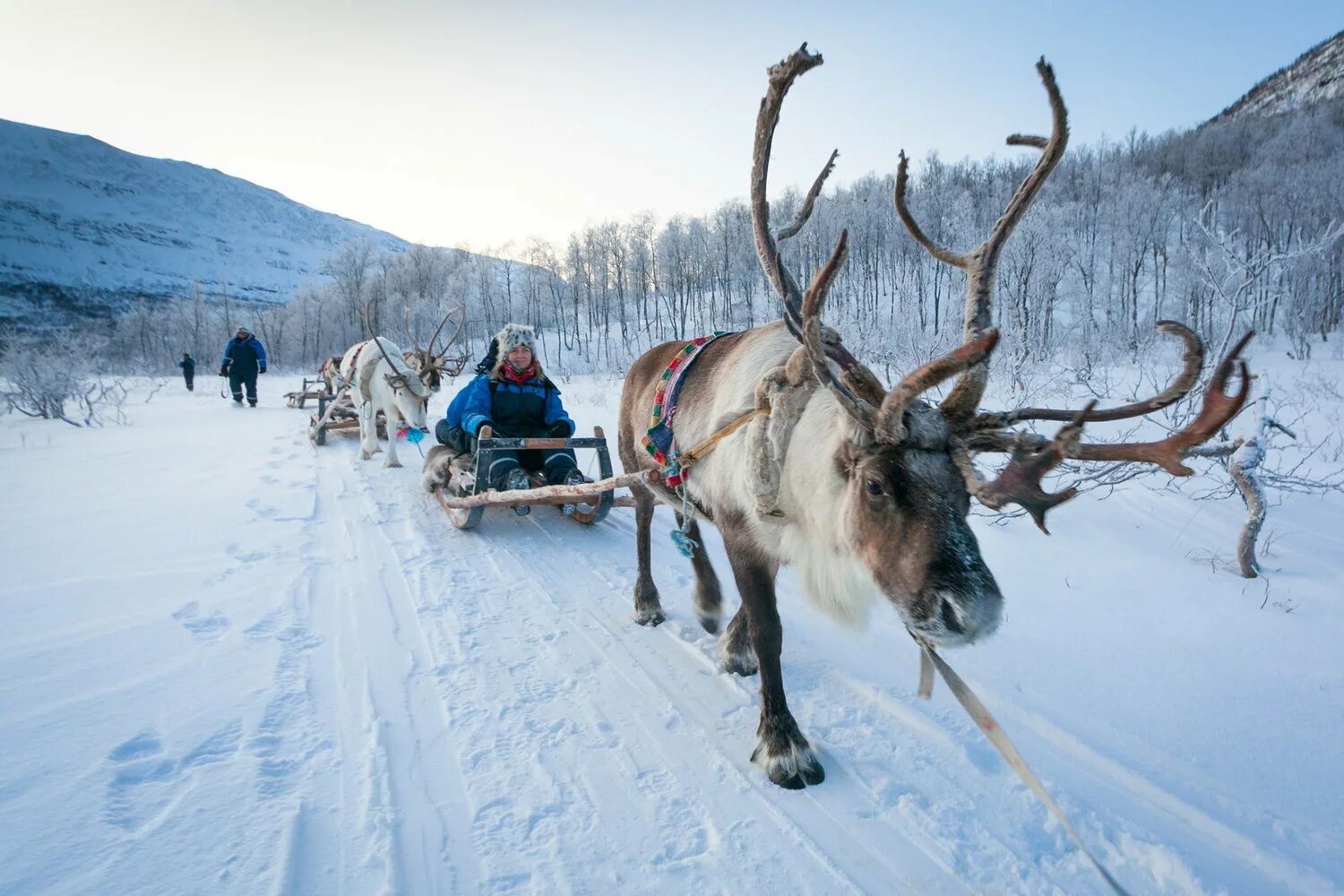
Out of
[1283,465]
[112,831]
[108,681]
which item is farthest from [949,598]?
[1283,465]

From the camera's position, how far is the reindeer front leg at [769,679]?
243 cm

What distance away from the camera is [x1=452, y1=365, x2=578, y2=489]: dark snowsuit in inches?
222

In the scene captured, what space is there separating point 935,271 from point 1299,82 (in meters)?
81.8

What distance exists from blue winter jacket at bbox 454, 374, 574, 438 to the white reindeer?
7.43 feet

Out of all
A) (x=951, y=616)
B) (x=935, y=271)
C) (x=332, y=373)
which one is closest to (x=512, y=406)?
(x=951, y=616)

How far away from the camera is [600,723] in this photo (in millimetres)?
2752

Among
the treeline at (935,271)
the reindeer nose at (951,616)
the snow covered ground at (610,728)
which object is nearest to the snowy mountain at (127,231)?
the treeline at (935,271)

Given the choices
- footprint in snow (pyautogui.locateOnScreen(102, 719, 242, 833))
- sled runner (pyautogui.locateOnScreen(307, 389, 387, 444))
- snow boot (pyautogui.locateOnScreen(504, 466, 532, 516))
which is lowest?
footprint in snow (pyautogui.locateOnScreen(102, 719, 242, 833))

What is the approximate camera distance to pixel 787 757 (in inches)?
96.3

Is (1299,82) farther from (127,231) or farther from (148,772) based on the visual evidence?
(127,231)

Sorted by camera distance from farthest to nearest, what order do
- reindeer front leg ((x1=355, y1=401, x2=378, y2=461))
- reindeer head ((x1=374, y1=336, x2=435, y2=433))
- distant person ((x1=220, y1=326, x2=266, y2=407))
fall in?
distant person ((x1=220, y1=326, x2=266, y2=407)), reindeer front leg ((x1=355, y1=401, x2=378, y2=461)), reindeer head ((x1=374, y1=336, x2=435, y2=433))

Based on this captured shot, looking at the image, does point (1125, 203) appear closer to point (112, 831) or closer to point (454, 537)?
point (454, 537)

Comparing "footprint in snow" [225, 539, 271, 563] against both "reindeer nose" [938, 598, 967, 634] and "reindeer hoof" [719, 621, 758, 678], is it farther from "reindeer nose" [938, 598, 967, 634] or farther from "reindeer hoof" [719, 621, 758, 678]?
"reindeer nose" [938, 598, 967, 634]

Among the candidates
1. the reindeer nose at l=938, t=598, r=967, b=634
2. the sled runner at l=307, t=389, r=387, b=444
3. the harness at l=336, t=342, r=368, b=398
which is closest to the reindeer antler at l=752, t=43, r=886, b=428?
the reindeer nose at l=938, t=598, r=967, b=634
